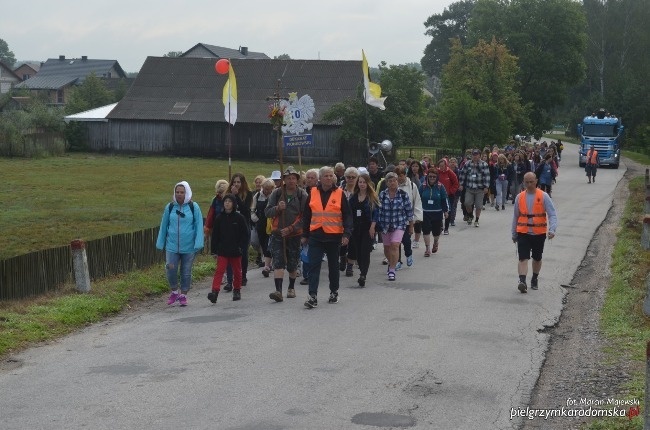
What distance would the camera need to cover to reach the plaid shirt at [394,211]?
15.8 m

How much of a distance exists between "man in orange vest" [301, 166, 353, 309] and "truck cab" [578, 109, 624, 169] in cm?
4357

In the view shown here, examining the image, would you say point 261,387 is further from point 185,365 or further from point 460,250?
point 460,250

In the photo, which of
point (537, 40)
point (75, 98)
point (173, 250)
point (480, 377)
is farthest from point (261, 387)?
point (75, 98)

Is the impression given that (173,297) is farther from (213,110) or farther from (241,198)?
(213,110)

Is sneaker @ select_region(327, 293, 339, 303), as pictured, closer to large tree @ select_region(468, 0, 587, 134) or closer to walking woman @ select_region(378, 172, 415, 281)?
walking woman @ select_region(378, 172, 415, 281)

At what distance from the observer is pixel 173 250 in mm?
13711

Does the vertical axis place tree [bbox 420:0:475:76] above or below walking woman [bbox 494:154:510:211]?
above

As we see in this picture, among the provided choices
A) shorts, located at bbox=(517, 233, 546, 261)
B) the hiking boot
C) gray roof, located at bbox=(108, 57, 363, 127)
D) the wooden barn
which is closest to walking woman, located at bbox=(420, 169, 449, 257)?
the hiking boot

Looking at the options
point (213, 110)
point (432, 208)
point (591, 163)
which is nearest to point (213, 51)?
point (213, 110)

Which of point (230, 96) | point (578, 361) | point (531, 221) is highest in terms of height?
point (230, 96)

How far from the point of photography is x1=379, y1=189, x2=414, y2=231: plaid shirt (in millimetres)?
15828

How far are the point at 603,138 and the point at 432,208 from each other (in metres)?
39.6

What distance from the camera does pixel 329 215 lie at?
13.4 meters

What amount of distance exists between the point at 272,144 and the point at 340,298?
153ft
